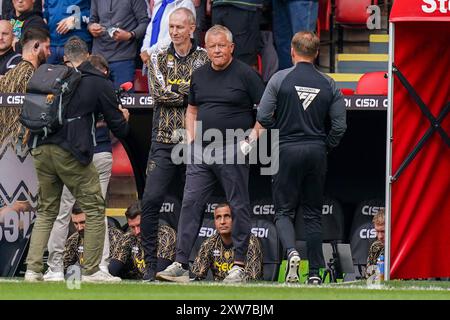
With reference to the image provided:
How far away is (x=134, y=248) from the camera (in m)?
14.1

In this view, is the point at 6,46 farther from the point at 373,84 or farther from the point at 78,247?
the point at 373,84

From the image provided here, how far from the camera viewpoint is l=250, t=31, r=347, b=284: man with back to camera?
12.0m

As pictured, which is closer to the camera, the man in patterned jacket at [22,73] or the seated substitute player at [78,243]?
the man in patterned jacket at [22,73]

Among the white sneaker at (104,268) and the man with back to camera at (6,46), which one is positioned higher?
the man with back to camera at (6,46)

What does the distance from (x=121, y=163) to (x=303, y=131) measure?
3.58 metres

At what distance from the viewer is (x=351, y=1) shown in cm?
1614

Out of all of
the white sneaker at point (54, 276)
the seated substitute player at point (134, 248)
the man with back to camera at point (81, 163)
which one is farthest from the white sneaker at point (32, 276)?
the seated substitute player at point (134, 248)

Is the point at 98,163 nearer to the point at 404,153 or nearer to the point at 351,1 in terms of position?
the point at 404,153

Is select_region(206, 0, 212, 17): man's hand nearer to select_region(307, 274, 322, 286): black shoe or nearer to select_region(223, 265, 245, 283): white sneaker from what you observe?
select_region(223, 265, 245, 283): white sneaker

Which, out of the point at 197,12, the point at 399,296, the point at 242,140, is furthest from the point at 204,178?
the point at 197,12

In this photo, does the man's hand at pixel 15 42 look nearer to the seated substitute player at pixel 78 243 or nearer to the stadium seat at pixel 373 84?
the seated substitute player at pixel 78 243

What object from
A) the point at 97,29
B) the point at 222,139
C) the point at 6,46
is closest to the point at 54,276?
the point at 222,139

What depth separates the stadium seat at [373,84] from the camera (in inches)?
560
